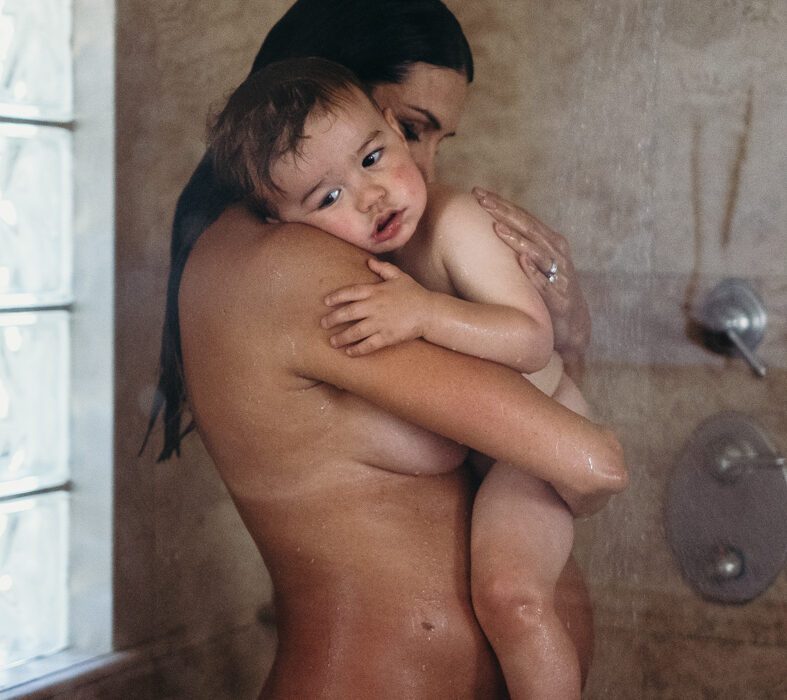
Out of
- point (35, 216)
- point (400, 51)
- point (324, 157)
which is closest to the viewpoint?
point (324, 157)

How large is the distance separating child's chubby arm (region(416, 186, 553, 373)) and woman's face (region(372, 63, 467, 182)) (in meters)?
0.05

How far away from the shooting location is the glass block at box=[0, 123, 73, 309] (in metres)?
0.91

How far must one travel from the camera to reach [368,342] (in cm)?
71

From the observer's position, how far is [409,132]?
0.80 metres

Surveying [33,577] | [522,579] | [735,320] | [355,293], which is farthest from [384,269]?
[33,577]

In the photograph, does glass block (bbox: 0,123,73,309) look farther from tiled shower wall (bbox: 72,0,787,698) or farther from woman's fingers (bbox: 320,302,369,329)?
woman's fingers (bbox: 320,302,369,329)

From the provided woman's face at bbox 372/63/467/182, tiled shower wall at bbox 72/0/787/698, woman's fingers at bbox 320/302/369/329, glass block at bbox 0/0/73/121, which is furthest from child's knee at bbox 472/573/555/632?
glass block at bbox 0/0/73/121

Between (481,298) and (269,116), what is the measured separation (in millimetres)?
208

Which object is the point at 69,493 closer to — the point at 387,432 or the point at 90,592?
the point at 90,592

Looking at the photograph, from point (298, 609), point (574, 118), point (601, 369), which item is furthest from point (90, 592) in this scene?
Answer: point (574, 118)

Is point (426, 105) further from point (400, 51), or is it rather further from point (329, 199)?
point (329, 199)

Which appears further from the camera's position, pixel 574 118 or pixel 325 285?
pixel 574 118

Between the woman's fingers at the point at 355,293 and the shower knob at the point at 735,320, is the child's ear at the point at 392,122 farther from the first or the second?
the shower knob at the point at 735,320

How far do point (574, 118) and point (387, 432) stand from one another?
1.14 feet
